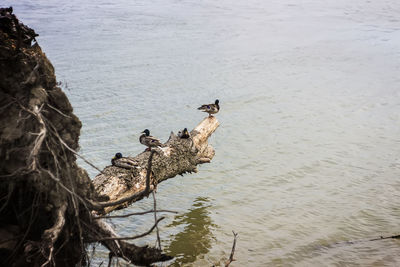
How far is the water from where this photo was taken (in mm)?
10289

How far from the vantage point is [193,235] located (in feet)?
33.2

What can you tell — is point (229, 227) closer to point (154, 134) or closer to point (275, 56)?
point (154, 134)

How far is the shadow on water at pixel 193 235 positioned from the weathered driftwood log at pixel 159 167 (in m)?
1.11

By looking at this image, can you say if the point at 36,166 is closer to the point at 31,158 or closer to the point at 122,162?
the point at 31,158

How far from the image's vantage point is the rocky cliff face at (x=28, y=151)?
16.9 feet

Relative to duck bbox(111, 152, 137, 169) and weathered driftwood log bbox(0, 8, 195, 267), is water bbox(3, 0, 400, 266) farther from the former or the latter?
duck bbox(111, 152, 137, 169)

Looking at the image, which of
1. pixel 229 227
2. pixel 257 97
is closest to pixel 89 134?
pixel 229 227

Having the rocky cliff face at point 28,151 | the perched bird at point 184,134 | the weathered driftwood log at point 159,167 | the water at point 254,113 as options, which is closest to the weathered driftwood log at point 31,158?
the rocky cliff face at point 28,151

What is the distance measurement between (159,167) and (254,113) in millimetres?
9927

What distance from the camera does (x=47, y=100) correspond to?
17.7 feet

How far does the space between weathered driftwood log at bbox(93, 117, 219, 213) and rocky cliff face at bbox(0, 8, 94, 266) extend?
74.2 inches

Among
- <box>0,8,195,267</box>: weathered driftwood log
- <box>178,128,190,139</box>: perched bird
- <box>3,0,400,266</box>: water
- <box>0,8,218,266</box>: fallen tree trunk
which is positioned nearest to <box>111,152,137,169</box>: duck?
<box>3,0,400,266</box>: water

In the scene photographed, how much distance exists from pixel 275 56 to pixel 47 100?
23.6 meters

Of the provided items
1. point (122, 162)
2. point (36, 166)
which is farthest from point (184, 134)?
point (36, 166)
